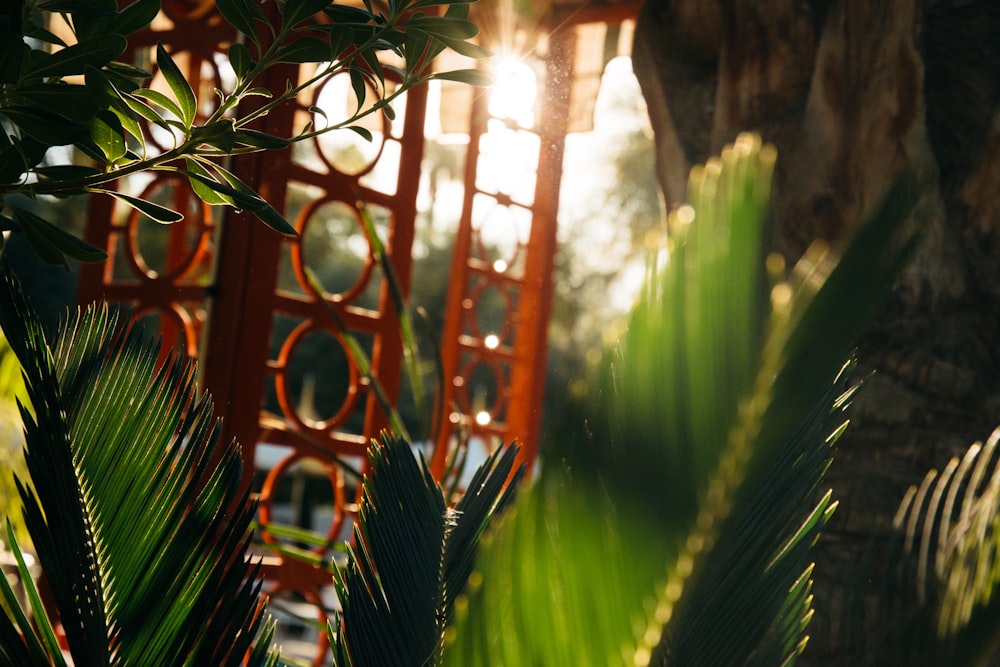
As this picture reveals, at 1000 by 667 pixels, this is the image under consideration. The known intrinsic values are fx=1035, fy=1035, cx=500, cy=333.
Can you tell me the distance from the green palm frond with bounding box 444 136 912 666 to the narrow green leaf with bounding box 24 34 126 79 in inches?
19.6

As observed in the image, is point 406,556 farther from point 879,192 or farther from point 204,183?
point 879,192

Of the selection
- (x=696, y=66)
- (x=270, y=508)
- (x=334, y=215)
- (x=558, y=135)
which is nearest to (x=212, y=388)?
(x=270, y=508)

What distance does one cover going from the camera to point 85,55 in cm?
82

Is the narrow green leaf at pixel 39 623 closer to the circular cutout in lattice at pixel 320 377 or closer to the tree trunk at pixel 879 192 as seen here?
the tree trunk at pixel 879 192

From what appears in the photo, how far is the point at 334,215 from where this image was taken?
1577 cm

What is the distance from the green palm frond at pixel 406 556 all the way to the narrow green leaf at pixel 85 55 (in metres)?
0.54

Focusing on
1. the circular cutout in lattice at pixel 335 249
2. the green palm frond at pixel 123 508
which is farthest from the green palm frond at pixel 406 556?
the circular cutout in lattice at pixel 335 249

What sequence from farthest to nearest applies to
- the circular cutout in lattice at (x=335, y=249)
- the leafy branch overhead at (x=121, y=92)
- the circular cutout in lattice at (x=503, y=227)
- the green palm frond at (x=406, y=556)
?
1. the circular cutout in lattice at (x=335, y=249)
2. the circular cutout in lattice at (x=503, y=227)
3. the green palm frond at (x=406, y=556)
4. the leafy branch overhead at (x=121, y=92)

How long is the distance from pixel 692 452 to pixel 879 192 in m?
1.32

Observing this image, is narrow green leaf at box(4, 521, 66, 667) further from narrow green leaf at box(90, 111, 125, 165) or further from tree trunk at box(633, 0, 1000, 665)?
tree trunk at box(633, 0, 1000, 665)

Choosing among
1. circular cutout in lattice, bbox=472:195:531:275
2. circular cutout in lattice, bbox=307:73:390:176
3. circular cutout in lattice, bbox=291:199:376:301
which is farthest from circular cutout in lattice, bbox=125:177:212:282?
circular cutout in lattice, bbox=291:199:376:301

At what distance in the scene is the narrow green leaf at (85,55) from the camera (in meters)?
0.81

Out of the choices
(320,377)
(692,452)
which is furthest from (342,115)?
(320,377)

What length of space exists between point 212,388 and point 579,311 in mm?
12365
